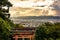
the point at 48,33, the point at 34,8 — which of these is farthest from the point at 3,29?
the point at 34,8

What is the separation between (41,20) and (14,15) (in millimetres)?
1904

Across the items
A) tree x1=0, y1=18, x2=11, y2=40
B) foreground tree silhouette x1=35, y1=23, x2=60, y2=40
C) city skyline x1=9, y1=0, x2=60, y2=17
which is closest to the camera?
tree x1=0, y1=18, x2=11, y2=40

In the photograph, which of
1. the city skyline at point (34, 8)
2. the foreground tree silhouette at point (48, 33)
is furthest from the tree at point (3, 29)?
the city skyline at point (34, 8)

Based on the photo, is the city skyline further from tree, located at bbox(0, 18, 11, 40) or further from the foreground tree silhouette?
tree, located at bbox(0, 18, 11, 40)

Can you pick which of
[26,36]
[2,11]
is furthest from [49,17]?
[2,11]

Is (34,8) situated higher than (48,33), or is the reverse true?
(34,8)

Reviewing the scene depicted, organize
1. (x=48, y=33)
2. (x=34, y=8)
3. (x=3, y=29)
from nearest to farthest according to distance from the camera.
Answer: (x=3, y=29)
(x=48, y=33)
(x=34, y=8)

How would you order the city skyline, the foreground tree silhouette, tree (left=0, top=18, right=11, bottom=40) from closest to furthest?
1. tree (left=0, top=18, right=11, bottom=40)
2. the foreground tree silhouette
3. the city skyline

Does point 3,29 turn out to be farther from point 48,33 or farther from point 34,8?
point 34,8

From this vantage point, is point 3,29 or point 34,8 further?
point 34,8

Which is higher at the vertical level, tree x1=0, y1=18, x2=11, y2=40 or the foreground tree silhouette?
tree x1=0, y1=18, x2=11, y2=40

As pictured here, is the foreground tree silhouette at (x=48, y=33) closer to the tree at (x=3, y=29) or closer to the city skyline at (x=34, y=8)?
the tree at (x=3, y=29)

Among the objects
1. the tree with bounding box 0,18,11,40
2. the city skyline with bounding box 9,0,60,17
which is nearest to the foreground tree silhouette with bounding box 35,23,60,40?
the tree with bounding box 0,18,11,40

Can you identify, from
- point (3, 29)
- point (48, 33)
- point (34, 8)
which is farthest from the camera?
point (34, 8)
